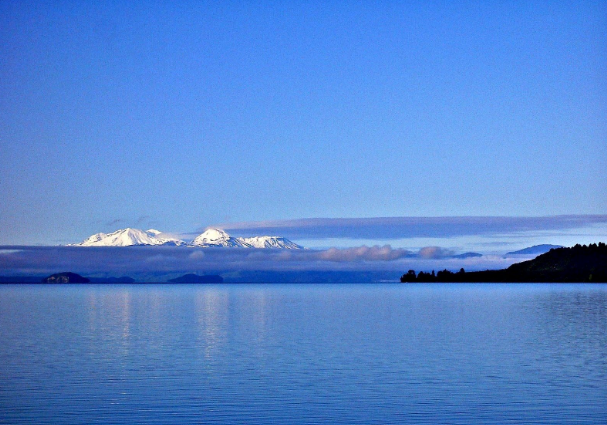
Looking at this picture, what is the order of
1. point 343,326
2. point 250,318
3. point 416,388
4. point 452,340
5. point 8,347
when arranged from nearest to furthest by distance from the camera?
1. point 416,388
2. point 8,347
3. point 452,340
4. point 343,326
5. point 250,318

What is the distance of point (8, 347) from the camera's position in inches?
2362

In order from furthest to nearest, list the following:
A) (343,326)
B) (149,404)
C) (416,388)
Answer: (343,326) → (416,388) → (149,404)

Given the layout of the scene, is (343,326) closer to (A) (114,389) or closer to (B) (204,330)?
(B) (204,330)

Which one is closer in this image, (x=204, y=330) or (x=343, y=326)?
(x=204, y=330)

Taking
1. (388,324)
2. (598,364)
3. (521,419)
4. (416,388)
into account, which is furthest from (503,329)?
(521,419)

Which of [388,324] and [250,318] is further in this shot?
[250,318]

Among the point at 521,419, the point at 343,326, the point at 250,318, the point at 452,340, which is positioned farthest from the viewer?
the point at 250,318

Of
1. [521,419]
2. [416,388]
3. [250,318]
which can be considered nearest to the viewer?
[521,419]

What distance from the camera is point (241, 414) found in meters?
33.9

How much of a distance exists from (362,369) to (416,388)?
24.0 ft

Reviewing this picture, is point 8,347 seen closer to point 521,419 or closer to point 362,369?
point 362,369

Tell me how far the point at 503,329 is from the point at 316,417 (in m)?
48.4

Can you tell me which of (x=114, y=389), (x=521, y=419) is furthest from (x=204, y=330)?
(x=521, y=419)

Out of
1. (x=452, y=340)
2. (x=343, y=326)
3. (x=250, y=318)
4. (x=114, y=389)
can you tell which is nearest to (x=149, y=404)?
(x=114, y=389)
